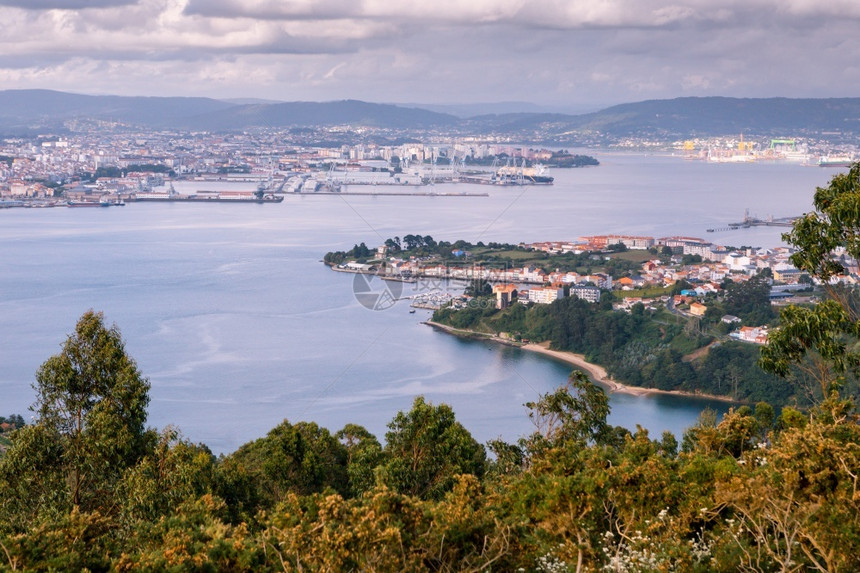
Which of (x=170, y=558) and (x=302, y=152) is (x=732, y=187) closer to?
(x=302, y=152)

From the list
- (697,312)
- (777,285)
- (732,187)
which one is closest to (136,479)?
(697,312)

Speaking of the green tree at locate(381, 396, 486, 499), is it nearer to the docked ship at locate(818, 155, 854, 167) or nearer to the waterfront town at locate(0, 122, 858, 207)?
the waterfront town at locate(0, 122, 858, 207)

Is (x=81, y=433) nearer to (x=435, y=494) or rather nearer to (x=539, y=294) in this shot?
(x=435, y=494)

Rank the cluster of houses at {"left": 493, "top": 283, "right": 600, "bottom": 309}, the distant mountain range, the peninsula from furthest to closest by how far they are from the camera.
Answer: the distant mountain range, the cluster of houses at {"left": 493, "top": 283, "right": 600, "bottom": 309}, the peninsula

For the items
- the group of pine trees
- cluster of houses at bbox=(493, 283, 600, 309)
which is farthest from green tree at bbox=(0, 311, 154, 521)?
cluster of houses at bbox=(493, 283, 600, 309)

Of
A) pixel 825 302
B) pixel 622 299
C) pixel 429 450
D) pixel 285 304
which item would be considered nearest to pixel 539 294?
pixel 622 299
